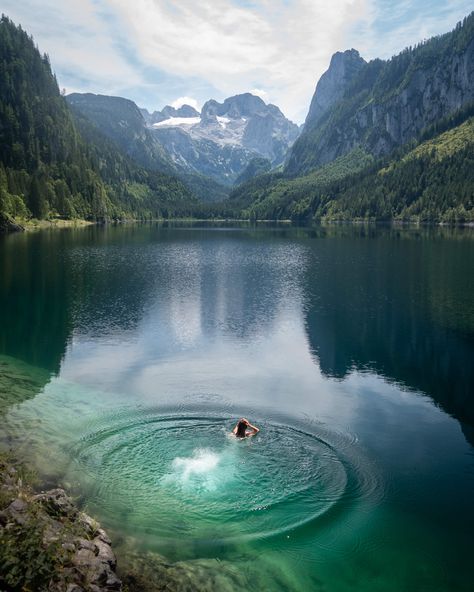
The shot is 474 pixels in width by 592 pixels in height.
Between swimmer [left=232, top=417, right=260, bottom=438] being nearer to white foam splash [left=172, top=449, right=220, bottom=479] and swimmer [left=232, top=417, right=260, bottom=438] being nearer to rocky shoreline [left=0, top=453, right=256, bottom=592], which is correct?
white foam splash [left=172, top=449, right=220, bottom=479]

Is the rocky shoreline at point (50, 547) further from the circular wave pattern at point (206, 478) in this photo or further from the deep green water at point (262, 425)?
the circular wave pattern at point (206, 478)

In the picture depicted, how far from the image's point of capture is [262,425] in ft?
102

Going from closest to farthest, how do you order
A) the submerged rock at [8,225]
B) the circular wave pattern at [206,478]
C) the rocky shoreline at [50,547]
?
the rocky shoreline at [50,547], the circular wave pattern at [206,478], the submerged rock at [8,225]

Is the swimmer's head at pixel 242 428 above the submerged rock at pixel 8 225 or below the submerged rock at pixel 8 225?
below

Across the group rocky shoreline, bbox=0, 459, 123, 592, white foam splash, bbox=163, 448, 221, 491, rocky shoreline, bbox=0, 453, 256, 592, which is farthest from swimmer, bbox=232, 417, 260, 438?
rocky shoreline, bbox=0, 459, 123, 592

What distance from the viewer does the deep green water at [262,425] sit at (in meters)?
19.9

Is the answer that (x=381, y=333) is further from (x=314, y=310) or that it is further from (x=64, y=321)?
(x=64, y=321)

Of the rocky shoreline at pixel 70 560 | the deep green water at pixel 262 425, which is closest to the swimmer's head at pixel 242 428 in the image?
the deep green water at pixel 262 425

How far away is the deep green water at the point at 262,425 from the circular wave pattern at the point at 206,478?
3.8 inches

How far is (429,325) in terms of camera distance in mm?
55375

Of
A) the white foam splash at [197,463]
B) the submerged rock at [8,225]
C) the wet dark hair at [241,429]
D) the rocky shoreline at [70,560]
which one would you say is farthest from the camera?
the submerged rock at [8,225]

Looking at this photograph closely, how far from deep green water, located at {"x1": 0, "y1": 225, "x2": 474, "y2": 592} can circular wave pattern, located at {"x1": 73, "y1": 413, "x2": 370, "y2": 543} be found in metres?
0.10

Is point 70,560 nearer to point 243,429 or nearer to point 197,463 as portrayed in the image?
point 197,463

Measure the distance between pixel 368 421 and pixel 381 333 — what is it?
22.1m
